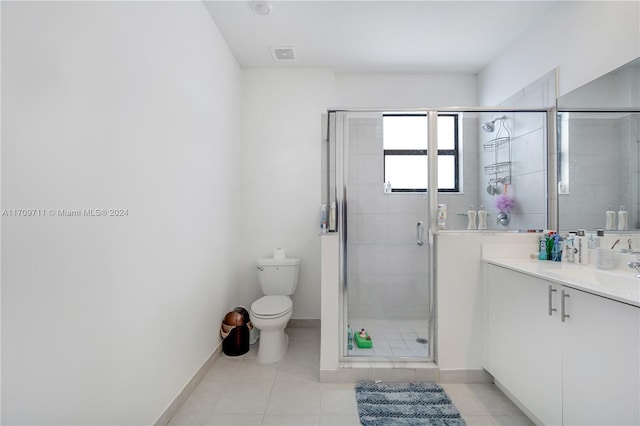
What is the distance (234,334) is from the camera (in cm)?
253

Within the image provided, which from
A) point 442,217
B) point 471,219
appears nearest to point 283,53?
point 442,217

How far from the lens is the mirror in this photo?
1633 mm

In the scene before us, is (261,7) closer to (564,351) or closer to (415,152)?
(415,152)

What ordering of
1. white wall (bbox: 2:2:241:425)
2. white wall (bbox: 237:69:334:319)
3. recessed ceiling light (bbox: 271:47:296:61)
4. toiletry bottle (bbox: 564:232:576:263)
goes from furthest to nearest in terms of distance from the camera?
white wall (bbox: 237:69:334:319), recessed ceiling light (bbox: 271:47:296:61), toiletry bottle (bbox: 564:232:576:263), white wall (bbox: 2:2:241:425)

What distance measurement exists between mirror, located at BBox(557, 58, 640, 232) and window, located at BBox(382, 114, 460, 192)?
2.23 feet

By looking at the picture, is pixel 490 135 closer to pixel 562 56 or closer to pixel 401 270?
pixel 562 56

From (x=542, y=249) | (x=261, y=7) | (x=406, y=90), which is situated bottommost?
(x=542, y=249)

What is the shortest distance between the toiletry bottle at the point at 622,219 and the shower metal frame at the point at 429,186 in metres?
0.39

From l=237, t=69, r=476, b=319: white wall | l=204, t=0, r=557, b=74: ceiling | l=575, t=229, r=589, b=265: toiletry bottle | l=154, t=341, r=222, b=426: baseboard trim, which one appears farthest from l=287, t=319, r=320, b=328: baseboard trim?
l=204, t=0, r=557, b=74: ceiling

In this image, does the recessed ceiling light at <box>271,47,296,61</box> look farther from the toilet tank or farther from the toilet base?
the toilet base

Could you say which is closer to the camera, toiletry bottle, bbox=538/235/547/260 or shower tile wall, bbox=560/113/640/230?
shower tile wall, bbox=560/113/640/230

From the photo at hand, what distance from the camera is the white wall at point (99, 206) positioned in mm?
956

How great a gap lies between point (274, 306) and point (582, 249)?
2.12 meters

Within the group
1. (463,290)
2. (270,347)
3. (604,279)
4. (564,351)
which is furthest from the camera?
(270,347)
